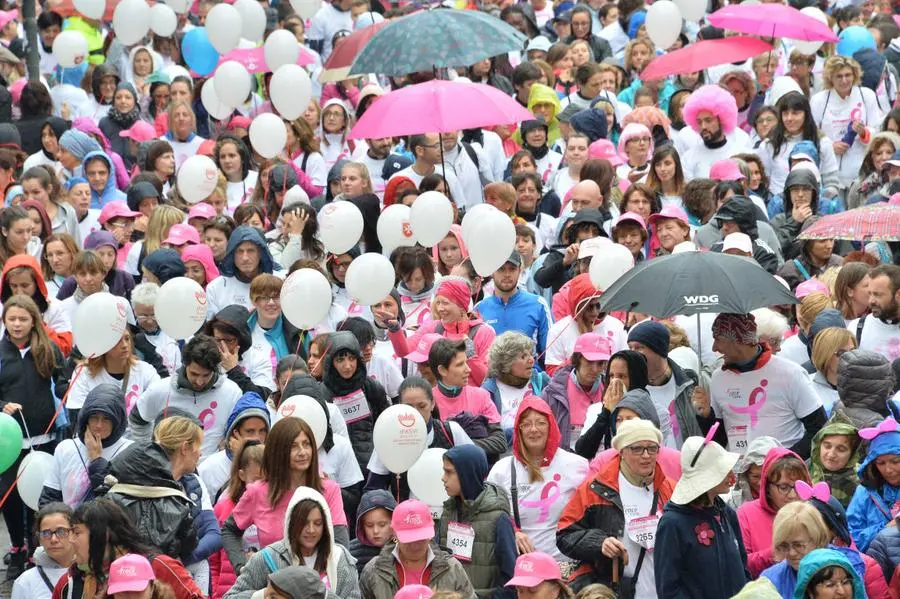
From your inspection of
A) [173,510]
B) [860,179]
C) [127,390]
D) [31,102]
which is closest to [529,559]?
[173,510]

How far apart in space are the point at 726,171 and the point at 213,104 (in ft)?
17.2

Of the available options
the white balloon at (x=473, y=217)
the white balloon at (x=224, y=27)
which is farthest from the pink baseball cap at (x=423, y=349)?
the white balloon at (x=224, y=27)

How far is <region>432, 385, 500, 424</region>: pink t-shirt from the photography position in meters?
10.7

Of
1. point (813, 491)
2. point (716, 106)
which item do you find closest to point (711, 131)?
point (716, 106)

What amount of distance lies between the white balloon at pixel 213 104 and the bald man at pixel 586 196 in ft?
14.7

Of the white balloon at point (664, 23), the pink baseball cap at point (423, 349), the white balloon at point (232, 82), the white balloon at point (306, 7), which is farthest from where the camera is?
the white balloon at point (306, 7)

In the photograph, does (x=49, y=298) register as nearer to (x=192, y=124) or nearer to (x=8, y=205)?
(x=8, y=205)

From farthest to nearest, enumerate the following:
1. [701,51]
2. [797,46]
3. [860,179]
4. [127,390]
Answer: [797,46] → [701,51] → [860,179] → [127,390]

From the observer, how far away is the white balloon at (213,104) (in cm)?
1680

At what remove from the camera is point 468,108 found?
13273mm

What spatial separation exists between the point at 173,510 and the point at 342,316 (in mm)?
3427

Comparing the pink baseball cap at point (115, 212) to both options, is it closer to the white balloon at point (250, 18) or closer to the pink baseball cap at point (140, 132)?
the pink baseball cap at point (140, 132)

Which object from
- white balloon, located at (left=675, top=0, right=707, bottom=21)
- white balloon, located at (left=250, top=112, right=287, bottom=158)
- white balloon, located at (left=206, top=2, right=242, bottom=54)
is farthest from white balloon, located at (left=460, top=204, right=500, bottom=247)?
white balloon, located at (left=675, top=0, right=707, bottom=21)

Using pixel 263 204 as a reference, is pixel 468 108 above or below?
above
